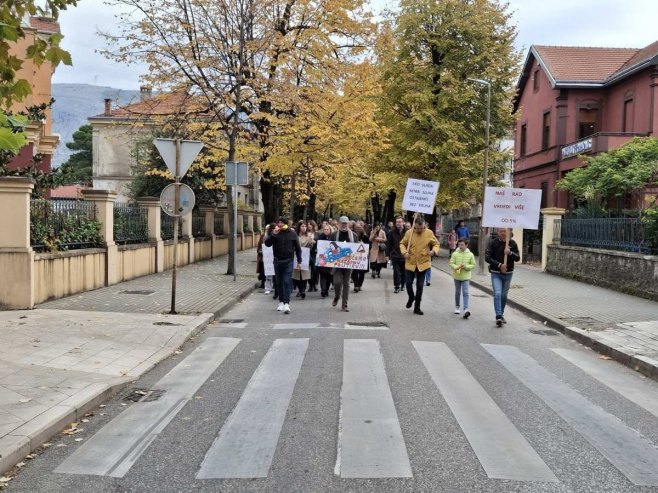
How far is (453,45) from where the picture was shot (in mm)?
31359

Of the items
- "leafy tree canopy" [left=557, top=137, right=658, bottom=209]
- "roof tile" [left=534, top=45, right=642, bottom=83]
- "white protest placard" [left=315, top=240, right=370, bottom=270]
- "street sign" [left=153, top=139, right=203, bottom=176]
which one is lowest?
"white protest placard" [left=315, top=240, right=370, bottom=270]

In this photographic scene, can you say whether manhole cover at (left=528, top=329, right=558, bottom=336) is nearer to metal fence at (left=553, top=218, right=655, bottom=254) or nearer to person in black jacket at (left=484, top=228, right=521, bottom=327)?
person in black jacket at (left=484, top=228, right=521, bottom=327)

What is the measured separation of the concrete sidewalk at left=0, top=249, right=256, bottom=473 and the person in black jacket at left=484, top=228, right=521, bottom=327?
16.7 feet

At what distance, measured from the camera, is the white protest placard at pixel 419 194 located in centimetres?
1758

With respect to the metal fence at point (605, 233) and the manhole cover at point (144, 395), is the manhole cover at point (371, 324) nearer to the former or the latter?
the manhole cover at point (144, 395)

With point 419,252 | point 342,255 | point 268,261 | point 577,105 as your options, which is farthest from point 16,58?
point 577,105

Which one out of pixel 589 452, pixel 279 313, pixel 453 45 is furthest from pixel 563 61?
pixel 589 452

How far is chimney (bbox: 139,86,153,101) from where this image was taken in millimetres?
18703

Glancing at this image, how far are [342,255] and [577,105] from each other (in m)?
24.7

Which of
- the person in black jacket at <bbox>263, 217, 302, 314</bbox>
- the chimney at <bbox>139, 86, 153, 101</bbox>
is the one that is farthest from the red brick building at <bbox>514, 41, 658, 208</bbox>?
the chimney at <bbox>139, 86, 153, 101</bbox>

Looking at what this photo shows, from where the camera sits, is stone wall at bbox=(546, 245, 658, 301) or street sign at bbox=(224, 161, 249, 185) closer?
stone wall at bbox=(546, 245, 658, 301)

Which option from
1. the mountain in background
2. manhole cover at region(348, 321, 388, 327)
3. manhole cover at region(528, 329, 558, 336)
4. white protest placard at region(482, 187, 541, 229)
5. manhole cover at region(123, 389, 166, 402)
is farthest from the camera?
the mountain in background

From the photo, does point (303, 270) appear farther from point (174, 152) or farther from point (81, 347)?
point (81, 347)

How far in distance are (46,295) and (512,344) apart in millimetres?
8597
